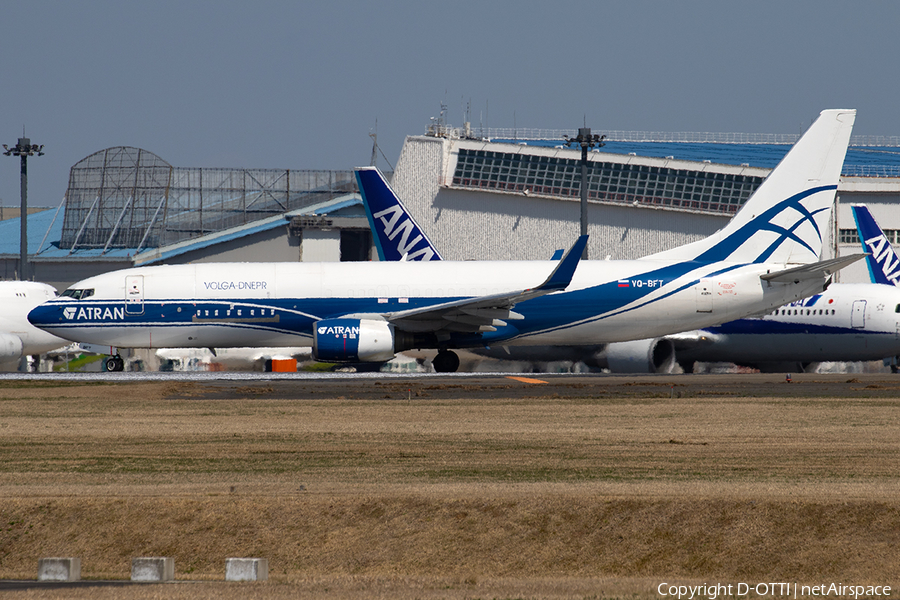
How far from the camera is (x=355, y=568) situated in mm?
9969

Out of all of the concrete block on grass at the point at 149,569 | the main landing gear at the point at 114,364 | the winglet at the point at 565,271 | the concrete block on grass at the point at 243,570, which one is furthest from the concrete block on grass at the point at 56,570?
the main landing gear at the point at 114,364

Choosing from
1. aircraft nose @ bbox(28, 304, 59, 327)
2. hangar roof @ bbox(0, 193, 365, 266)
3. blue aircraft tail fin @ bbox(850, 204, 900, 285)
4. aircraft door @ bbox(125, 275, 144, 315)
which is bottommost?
aircraft nose @ bbox(28, 304, 59, 327)

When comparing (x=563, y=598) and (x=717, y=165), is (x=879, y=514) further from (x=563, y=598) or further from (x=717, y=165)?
(x=717, y=165)

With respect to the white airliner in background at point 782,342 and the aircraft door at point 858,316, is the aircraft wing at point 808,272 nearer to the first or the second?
the white airliner in background at point 782,342

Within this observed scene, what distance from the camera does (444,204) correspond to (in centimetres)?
6825

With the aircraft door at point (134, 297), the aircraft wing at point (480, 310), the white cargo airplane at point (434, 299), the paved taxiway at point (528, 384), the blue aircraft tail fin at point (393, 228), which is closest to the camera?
the paved taxiway at point (528, 384)

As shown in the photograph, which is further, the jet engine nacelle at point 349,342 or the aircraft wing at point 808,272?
the aircraft wing at point 808,272

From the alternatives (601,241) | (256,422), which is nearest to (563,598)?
(256,422)

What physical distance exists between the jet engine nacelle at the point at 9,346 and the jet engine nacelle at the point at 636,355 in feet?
71.1

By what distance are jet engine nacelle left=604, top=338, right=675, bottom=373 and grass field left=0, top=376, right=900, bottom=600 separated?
17098 millimetres

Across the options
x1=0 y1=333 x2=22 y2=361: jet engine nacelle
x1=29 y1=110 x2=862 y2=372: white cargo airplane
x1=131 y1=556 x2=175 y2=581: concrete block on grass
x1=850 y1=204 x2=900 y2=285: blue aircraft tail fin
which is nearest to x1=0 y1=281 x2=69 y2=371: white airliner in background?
x1=0 y1=333 x2=22 y2=361: jet engine nacelle

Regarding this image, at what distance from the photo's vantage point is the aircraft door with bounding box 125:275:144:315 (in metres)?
33.8

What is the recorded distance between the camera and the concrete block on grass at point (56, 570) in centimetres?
910

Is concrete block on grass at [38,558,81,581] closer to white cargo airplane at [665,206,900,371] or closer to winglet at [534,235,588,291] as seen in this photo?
winglet at [534,235,588,291]
